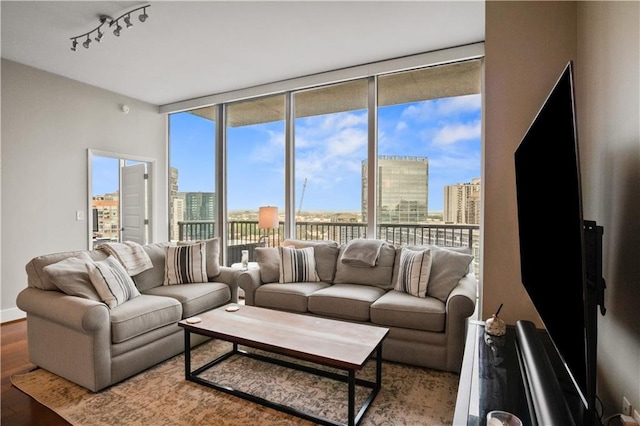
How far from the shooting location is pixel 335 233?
434cm

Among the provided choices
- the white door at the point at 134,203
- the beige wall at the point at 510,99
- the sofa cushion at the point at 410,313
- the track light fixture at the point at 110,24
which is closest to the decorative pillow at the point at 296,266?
the sofa cushion at the point at 410,313

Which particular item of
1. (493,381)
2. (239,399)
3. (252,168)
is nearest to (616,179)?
(493,381)

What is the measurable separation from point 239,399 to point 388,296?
4.61ft

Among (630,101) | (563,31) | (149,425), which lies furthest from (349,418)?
(563,31)

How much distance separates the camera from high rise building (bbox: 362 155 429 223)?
148 inches

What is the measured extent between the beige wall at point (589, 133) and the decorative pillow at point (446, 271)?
2.03ft

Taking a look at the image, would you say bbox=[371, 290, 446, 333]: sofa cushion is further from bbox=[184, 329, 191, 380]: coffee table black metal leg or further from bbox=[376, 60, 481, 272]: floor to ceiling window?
bbox=[184, 329, 191, 380]: coffee table black metal leg

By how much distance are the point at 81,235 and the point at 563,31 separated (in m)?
5.22

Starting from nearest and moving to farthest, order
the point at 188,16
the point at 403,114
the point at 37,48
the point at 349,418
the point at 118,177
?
the point at 349,418
the point at 188,16
the point at 37,48
the point at 403,114
the point at 118,177

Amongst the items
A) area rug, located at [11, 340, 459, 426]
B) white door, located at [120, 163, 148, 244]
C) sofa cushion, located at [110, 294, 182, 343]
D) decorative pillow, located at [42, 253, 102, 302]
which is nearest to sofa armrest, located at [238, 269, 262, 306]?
sofa cushion, located at [110, 294, 182, 343]

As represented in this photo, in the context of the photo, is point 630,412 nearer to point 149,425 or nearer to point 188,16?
point 149,425

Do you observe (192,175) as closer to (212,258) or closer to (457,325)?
(212,258)

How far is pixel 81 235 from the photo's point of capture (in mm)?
4258

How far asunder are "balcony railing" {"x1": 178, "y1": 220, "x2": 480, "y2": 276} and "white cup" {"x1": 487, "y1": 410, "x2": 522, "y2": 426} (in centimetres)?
238
